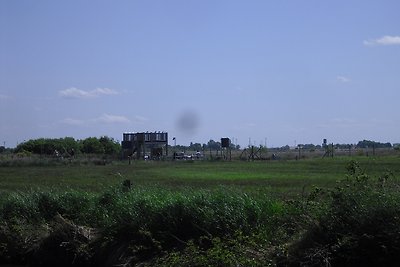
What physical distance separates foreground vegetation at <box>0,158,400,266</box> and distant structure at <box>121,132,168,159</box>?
239 ft

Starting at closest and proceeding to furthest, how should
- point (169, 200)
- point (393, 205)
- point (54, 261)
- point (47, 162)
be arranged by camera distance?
point (393, 205), point (169, 200), point (54, 261), point (47, 162)

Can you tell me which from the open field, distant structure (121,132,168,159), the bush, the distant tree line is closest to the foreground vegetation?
the bush

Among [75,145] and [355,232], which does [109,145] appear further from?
[355,232]

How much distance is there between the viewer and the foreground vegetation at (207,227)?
13.0 m

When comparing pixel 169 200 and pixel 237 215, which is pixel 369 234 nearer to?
pixel 237 215

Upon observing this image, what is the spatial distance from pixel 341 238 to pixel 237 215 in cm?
348

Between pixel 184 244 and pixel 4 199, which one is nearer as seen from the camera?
pixel 184 244

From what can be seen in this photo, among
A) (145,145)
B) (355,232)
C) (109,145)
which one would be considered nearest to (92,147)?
(109,145)

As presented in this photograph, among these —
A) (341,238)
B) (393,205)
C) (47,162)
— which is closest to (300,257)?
(341,238)

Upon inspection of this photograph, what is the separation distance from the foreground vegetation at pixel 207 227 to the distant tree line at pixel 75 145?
97956 millimetres

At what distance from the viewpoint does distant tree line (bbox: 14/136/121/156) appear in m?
119

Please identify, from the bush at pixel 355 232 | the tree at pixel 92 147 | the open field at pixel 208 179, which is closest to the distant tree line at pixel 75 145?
the tree at pixel 92 147

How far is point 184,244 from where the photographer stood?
53.4 feet

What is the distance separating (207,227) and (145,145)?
85.9m
